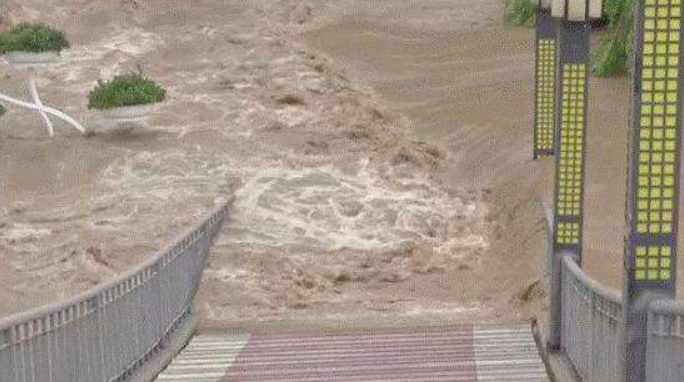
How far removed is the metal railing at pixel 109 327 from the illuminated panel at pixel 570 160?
324 cm

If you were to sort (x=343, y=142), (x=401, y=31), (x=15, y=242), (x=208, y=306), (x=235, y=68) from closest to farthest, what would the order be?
(x=208, y=306) < (x=15, y=242) < (x=343, y=142) < (x=235, y=68) < (x=401, y=31)

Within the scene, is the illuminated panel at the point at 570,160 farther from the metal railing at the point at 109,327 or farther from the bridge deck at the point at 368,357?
the metal railing at the point at 109,327

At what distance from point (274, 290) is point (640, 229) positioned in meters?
11.9

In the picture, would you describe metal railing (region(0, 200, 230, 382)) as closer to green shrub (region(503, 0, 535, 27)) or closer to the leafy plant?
the leafy plant

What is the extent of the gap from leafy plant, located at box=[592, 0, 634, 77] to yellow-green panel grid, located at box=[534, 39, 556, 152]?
389 cm

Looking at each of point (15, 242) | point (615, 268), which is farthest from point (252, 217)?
point (615, 268)

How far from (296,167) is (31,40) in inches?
214

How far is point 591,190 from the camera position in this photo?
61.7 ft

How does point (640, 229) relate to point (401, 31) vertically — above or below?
above

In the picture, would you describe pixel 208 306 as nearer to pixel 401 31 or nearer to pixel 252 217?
pixel 252 217

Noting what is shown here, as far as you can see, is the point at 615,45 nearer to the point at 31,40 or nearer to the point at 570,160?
the point at 31,40

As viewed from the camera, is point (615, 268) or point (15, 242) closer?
point (615, 268)

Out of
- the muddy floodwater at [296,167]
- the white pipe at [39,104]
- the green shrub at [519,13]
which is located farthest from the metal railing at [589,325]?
the green shrub at [519,13]

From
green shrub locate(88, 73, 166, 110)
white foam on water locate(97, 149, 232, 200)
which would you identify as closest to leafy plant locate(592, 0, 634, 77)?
white foam on water locate(97, 149, 232, 200)
